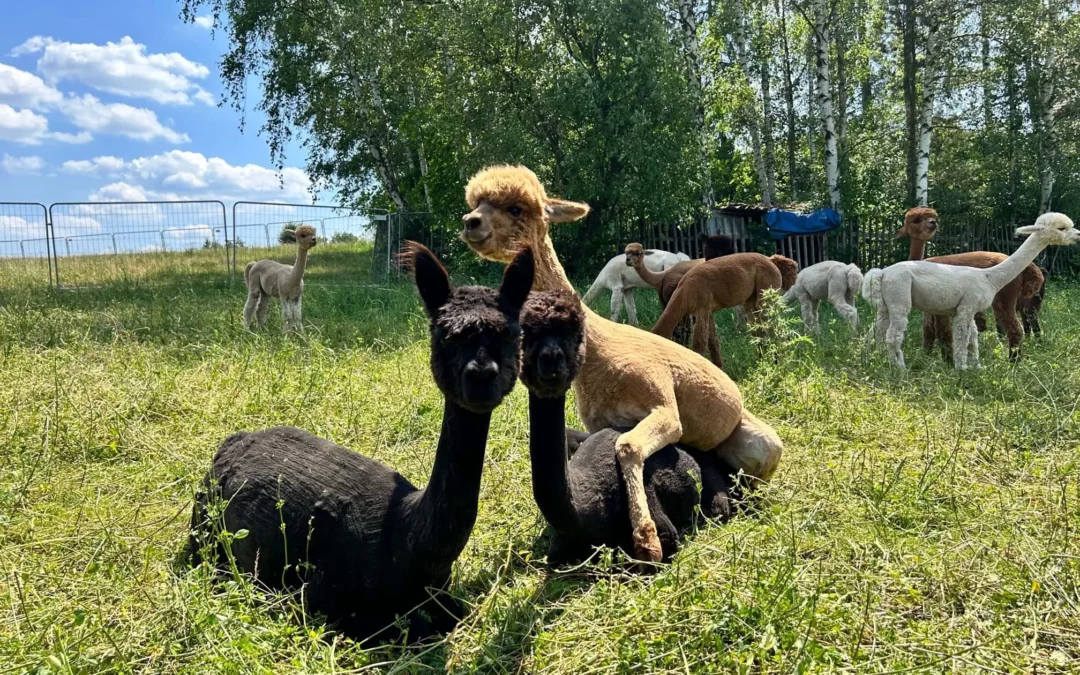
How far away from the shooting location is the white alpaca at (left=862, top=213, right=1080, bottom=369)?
661cm

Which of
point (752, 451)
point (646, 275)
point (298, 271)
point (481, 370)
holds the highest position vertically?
point (298, 271)

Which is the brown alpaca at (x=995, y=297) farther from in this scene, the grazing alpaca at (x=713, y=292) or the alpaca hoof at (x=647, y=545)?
the alpaca hoof at (x=647, y=545)

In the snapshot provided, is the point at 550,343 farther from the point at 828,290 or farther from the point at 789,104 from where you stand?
the point at 789,104

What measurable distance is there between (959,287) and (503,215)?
17.6 feet

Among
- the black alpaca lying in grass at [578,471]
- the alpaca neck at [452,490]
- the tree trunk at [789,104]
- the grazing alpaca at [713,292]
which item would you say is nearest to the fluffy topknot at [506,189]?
the black alpaca lying in grass at [578,471]

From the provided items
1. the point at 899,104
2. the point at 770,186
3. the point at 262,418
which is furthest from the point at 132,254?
the point at 899,104

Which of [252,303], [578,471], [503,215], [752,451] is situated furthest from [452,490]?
[252,303]

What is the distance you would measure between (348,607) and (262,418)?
296cm

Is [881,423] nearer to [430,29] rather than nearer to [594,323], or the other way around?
[594,323]

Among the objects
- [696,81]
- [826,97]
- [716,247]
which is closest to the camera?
[716,247]

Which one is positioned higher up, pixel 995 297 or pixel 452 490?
pixel 995 297

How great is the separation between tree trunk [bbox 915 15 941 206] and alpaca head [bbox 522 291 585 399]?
16.6 meters

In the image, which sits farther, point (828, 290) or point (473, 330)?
point (828, 290)

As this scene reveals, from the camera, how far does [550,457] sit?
255cm
